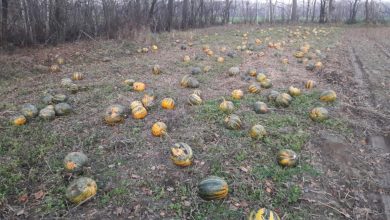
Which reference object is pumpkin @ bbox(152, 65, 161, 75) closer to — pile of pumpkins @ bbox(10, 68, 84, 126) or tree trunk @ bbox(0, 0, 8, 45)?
pile of pumpkins @ bbox(10, 68, 84, 126)

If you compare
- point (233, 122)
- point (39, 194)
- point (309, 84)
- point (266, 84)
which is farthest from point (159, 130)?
point (309, 84)

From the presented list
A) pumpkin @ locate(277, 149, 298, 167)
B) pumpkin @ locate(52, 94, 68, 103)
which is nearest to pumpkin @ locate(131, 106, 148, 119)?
pumpkin @ locate(52, 94, 68, 103)

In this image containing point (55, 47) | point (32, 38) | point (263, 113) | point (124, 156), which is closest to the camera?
point (124, 156)

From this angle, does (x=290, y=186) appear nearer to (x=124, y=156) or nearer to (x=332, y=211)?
(x=332, y=211)

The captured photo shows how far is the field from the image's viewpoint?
130 inches

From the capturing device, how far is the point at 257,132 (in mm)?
4500

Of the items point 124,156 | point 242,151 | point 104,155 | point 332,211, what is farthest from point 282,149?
point 104,155

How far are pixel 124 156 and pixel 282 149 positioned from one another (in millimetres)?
2184

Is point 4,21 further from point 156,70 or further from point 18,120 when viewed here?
point 18,120

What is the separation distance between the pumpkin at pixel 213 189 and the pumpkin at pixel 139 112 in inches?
81.6

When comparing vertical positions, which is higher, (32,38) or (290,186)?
(32,38)

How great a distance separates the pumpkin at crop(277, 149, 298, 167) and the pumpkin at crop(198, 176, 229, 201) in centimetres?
95

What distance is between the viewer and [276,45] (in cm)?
1162

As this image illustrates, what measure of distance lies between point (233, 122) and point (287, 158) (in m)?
1.13
